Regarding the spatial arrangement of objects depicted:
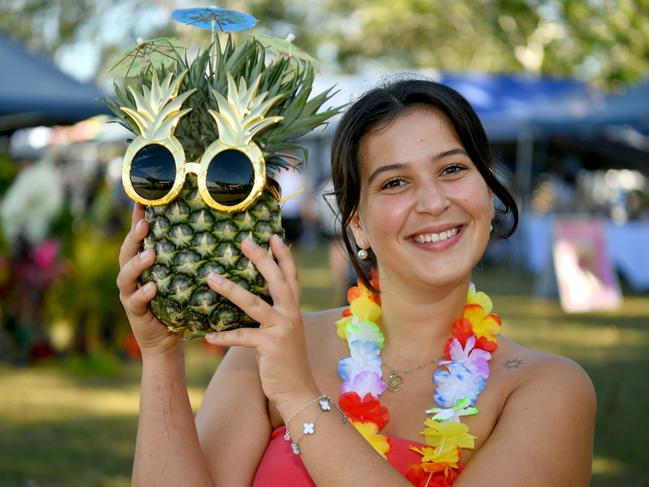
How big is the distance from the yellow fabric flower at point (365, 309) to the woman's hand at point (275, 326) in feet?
2.57

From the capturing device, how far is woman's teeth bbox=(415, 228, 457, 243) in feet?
7.30

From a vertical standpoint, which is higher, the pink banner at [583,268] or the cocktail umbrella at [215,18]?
the cocktail umbrella at [215,18]

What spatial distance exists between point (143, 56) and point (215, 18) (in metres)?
0.19

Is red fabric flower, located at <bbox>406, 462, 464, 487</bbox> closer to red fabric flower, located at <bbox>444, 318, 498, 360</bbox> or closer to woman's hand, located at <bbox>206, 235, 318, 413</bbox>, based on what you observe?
red fabric flower, located at <bbox>444, 318, 498, 360</bbox>

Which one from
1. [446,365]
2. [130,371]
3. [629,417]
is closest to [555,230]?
[629,417]

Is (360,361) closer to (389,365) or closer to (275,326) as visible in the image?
(389,365)

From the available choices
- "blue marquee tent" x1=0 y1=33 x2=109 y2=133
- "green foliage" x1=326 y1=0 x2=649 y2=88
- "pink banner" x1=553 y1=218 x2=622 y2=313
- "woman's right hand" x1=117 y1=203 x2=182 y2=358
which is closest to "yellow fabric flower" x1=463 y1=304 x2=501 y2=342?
"woman's right hand" x1=117 y1=203 x2=182 y2=358

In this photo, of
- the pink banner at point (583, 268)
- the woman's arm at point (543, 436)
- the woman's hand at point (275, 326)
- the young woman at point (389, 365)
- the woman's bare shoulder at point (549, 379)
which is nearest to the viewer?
the woman's hand at point (275, 326)

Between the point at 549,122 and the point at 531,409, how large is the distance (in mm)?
14584

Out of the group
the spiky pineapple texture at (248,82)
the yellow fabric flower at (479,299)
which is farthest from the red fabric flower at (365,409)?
the spiky pineapple texture at (248,82)

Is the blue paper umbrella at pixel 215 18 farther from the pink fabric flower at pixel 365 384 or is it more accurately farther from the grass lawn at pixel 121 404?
the grass lawn at pixel 121 404

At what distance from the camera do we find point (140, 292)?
1.80 m

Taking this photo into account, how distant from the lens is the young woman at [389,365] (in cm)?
181

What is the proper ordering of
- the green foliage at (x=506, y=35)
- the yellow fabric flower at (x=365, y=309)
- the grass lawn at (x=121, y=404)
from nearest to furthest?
the yellow fabric flower at (x=365, y=309) → the grass lawn at (x=121, y=404) → the green foliage at (x=506, y=35)
